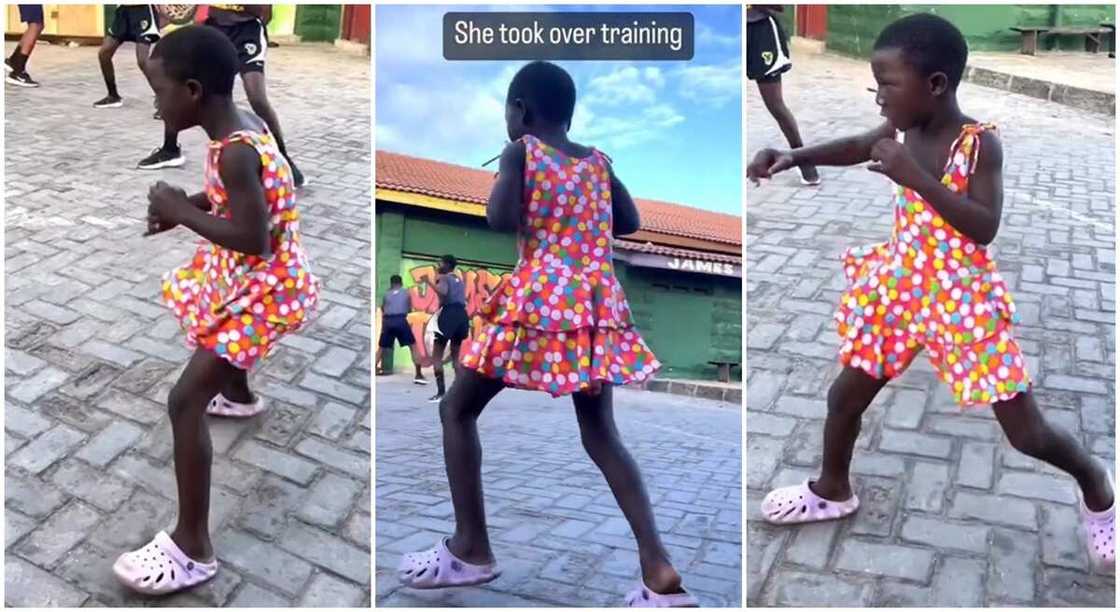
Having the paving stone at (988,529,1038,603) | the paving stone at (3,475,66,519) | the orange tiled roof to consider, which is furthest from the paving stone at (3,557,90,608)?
the paving stone at (988,529,1038,603)

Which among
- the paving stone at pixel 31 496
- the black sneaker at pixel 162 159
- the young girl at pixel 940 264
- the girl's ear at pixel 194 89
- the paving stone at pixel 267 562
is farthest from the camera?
the black sneaker at pixel 162 159

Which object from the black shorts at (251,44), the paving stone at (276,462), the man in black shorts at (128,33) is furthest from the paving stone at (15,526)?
the black shorts at (251,44)

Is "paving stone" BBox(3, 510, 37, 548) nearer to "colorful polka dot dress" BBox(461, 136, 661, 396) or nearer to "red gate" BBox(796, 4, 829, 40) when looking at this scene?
"colorful polka dot dress" BBox(461, 136, 661, 396)

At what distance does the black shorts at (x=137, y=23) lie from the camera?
9.39ft

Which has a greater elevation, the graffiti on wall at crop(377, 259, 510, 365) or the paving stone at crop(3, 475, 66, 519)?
the graffiti on wall at crop(377, 259, 510, 365)

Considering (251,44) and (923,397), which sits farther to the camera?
(251,44)

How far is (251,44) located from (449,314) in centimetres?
144

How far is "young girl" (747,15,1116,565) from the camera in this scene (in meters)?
1.91

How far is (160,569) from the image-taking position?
205 cm

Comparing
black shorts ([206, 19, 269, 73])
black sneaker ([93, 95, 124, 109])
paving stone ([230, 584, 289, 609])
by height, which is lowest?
paving stone ([230, 584, 289, 609])

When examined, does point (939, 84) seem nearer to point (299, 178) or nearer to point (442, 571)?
point (442, 571)

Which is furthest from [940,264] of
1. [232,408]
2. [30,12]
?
[30,12]

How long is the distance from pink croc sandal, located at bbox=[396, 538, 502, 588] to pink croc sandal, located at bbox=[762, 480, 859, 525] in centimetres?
59

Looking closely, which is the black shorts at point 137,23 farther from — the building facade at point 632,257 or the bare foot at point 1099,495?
the bare foot at point 1099,495
